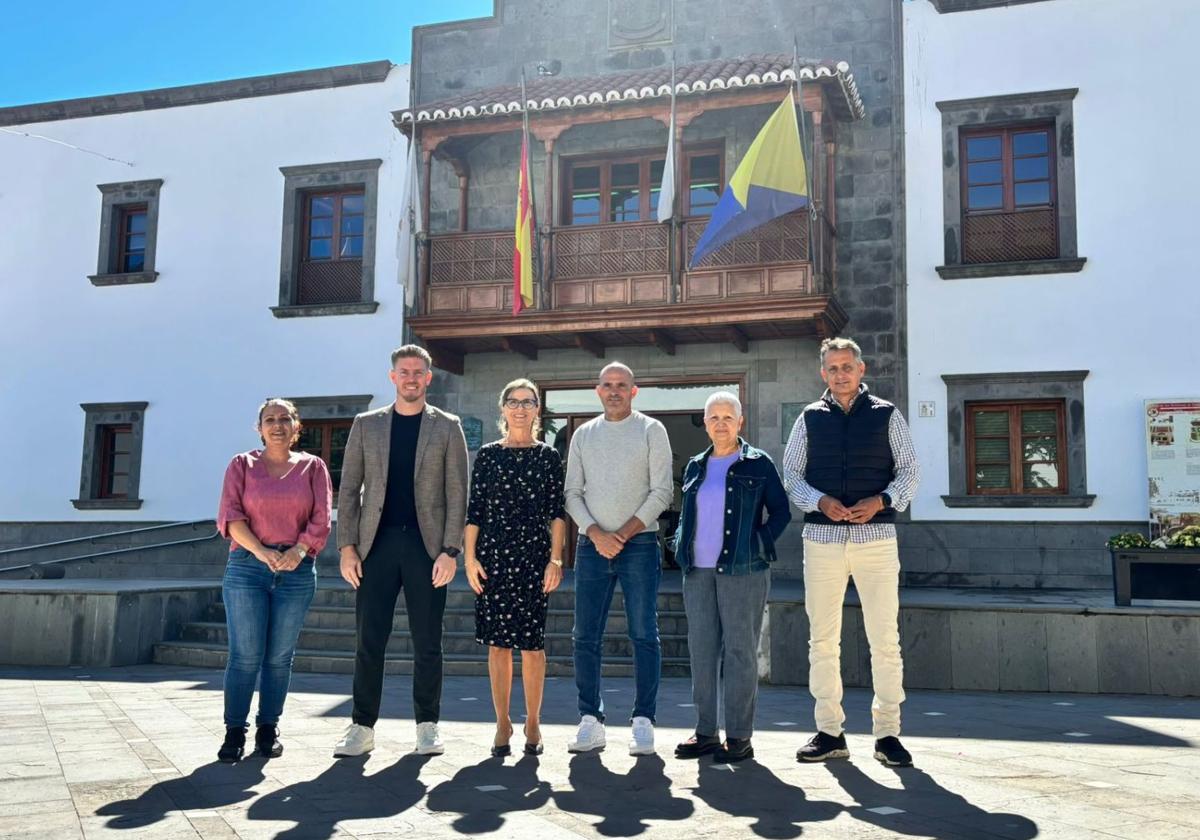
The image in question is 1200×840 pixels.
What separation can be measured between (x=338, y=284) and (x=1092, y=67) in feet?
34.6

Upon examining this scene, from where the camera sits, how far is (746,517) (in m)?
5.33

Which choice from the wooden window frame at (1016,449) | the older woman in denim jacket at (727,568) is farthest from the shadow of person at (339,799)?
the wooden window frame at (1016,449)

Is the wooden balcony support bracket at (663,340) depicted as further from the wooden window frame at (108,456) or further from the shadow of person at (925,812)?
the shadow of person at (925,812)

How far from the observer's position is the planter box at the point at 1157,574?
8688mm

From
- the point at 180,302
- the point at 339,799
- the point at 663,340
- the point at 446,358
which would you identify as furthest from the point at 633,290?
the point at 339,799

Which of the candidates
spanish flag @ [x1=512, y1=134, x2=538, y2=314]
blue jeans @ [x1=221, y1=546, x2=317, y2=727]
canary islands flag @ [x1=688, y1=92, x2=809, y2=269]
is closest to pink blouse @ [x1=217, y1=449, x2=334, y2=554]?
blue jeans @ [x1=221, y1=546, x2=317, y2=727]

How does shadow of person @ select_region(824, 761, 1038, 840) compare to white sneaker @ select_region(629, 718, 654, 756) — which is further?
white sneaker @ select_region(629, 718, 654, 756)

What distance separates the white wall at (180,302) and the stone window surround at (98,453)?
13 centimetres

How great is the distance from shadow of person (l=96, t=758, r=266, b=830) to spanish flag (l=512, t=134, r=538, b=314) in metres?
8.94

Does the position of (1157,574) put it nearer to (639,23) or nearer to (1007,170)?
(1007,170)

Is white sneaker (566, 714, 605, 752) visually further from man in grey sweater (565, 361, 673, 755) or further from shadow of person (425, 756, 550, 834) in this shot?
shadow of person (425, 756, 550, 834)

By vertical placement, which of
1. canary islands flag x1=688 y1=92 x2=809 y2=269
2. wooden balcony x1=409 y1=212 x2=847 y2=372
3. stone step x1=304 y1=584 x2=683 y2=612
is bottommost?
stone step x1=304 y1=584 x2=683 y2=612

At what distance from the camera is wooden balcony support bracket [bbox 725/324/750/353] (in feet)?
44.2

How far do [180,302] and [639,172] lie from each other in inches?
290
